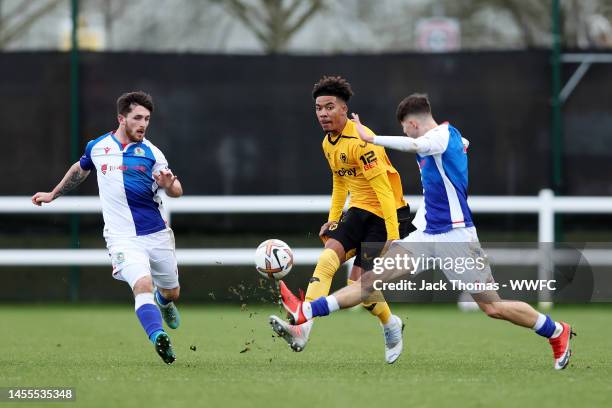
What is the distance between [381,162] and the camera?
8.82m

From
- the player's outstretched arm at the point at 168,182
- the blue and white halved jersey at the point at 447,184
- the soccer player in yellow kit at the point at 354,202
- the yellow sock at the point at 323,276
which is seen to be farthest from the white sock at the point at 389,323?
the player's outstretched arm at the point at 168,182

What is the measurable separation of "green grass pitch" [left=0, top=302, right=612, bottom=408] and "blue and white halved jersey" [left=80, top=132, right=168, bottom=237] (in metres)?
1.05

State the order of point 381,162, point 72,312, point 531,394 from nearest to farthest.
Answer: point 531,394 → point 381,162 → point 72,312

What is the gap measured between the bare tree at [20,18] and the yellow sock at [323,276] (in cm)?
737

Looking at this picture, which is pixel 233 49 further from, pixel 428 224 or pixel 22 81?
pixel 428 224

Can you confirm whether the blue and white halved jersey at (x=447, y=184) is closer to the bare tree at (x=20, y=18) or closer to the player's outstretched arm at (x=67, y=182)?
the player's outstretched arm at (x=67, y=182)

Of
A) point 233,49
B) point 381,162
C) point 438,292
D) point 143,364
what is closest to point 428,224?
point 381,162

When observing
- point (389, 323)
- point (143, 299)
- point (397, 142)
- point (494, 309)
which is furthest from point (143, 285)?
point (494, 309)

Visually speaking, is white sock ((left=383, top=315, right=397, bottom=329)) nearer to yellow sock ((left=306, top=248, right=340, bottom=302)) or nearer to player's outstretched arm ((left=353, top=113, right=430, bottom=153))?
yellow sock ((left=306, top=248, right=340, bottom=302))

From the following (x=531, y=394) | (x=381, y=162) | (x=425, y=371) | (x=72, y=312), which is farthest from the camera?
(x=72, y=312)

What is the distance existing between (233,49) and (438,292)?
159 inches

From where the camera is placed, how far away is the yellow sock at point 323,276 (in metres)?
8.70

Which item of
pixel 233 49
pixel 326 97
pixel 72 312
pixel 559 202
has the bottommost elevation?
pixel 72 312

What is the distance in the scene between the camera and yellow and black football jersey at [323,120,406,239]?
344 inches
